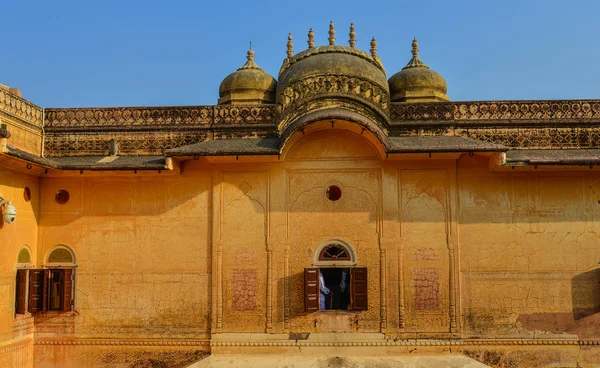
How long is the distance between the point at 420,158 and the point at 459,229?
1451 millimetres

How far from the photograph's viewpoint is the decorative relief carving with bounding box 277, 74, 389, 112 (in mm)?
10156

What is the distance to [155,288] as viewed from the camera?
9.95 m

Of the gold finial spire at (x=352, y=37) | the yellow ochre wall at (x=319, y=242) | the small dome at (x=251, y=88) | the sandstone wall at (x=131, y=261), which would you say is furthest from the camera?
the gold finial spire at (x=352, y=37)

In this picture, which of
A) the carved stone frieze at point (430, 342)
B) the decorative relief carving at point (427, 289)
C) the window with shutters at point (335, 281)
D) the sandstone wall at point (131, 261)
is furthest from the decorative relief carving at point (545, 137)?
the sandstone wall at point (131, 261)

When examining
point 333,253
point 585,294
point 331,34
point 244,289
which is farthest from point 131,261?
point 585,294

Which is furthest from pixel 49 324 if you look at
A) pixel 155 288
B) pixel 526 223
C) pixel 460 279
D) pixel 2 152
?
pixel 526 223

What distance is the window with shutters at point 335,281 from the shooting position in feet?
31.2

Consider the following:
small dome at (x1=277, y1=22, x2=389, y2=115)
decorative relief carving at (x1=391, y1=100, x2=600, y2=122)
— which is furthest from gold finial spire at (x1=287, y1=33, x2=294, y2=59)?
decorative relief carving at (x1=391, y1=100, x2=600, y2=122)

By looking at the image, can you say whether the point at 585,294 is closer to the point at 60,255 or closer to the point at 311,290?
the point at 311,290

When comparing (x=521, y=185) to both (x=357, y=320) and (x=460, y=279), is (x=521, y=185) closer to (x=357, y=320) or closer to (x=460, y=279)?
(x=460, y=279)

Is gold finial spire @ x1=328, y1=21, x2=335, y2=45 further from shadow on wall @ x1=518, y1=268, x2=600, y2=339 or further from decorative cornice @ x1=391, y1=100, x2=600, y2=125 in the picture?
shadow on wall @ x1=518, y1=268, x2=600, y2=339

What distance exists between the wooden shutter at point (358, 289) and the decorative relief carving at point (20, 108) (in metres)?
6.46

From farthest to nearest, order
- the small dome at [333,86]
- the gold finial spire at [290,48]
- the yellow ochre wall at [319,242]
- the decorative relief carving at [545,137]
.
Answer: the gold finial spire at [290,48]
the small dome at [333,86]
the decorative relief carving at [545,137]
the yellow ochre wall at [319,242]

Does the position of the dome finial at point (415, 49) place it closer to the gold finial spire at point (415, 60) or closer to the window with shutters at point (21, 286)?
the gold finial spire at point (415, 60)
